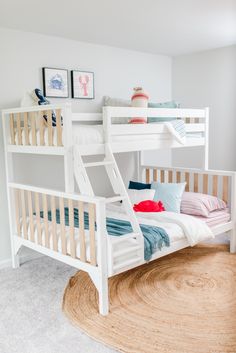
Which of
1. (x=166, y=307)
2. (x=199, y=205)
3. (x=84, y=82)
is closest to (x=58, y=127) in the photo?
(x=84, y=82)

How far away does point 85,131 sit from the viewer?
9.05 feet

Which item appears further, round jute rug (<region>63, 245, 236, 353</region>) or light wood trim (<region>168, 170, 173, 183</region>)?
light wood trim (<region>168, 170, 173, 183</region>)

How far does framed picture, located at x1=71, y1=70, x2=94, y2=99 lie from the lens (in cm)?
370

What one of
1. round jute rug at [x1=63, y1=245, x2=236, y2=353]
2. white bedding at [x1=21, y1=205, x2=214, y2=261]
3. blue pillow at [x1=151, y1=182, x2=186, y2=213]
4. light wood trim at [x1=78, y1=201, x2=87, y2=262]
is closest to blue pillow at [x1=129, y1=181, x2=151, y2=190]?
blue pillow at [x1=151, y1=182, x2=186, y2=213]

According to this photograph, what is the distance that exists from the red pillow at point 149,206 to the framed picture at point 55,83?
4.26ft

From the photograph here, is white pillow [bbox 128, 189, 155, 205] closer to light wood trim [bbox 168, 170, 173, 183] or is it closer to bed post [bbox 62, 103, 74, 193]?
light wood trim [bbox 168, 170, 173, 183]

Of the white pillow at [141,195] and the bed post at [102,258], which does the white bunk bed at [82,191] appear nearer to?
the bed post at [102,258]

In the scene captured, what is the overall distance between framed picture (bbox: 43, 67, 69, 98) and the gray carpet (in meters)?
1.60

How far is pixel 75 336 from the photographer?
2.21 meters

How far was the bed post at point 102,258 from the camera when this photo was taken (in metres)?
2.37

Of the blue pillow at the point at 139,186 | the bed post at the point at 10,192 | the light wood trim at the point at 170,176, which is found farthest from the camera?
the light wood trim at the point at 170,176

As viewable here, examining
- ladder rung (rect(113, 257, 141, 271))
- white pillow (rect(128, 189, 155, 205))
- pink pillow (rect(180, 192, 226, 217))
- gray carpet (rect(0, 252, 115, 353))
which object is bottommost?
gray carpet (rect(0, 252, 115, 353))

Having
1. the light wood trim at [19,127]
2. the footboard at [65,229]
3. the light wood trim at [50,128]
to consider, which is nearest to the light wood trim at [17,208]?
the footboard at [65,229]

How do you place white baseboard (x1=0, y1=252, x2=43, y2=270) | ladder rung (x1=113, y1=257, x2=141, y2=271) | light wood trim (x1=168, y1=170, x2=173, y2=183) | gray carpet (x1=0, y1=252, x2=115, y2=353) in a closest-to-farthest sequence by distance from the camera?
gray carpet (x1=0, y1=252, x2=115, y2=353)
ladder rung (x1=113, y1=257, x2=141, y2=271)
white baseboard (x1=0, y1=252, x2=43, y2=270)
light wood trim (x1=168, y1=170, x2=173, y2=183)
